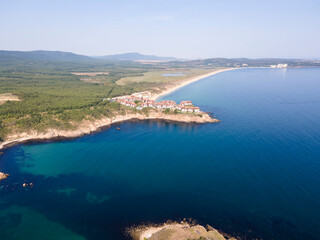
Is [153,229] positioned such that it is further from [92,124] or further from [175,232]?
[92,124]

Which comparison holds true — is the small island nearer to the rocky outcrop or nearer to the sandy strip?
the sandy strip

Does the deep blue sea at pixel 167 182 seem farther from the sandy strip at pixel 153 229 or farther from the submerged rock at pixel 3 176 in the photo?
the sandy strip at pixel 153 229

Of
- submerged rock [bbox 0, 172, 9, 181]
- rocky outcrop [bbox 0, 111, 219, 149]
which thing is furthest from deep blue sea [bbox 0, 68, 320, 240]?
rocky outcrop [bbox 0, 111, 219, 149]

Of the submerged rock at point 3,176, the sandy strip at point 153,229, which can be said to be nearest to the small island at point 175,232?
the sandy strip at point 153,229

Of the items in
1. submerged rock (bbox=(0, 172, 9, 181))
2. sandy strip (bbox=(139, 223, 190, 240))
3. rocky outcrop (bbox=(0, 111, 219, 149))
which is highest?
rocky outcrop (bbox=(0, 111, 219, 149))

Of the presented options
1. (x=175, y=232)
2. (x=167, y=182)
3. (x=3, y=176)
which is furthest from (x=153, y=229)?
(x=3, y=176)

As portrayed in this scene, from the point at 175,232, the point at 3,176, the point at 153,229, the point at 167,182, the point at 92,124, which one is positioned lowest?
the point at 153,229
